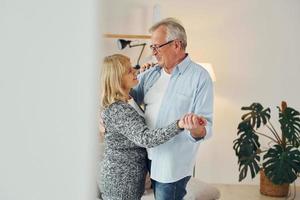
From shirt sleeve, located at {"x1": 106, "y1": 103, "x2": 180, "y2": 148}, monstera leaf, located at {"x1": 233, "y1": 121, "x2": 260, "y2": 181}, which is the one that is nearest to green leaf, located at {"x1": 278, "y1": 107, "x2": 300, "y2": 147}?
monstera leaf, located at {"x1": 233, "y1": 121, "x2": 260, "y2": 181}

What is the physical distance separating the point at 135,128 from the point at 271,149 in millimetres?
1017

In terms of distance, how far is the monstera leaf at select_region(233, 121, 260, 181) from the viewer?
57.6 inches

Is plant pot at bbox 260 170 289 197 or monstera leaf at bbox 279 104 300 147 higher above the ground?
monstera leaf at bbox 279 104 300 147

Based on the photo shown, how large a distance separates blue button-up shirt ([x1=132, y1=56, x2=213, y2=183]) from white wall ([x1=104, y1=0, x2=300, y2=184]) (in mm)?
934

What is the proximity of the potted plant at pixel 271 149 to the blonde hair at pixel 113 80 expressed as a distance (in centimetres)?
92

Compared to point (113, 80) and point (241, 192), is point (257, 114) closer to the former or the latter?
point (241, 192)

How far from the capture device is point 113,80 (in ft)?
2.12

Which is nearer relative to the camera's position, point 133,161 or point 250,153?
point 133,161

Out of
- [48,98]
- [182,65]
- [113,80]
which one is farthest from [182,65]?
[48,98]

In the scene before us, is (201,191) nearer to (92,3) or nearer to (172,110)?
(172,110)

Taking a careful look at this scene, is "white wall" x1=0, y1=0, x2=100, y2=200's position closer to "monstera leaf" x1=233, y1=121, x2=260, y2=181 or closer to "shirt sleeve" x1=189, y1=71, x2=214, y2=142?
"shirt sleeve" x1=189, y1=71, x2=214, y2=142

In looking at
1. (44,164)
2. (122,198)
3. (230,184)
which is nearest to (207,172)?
(230,184)

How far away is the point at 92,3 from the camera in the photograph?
0.22 m

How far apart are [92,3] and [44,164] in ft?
0.30
